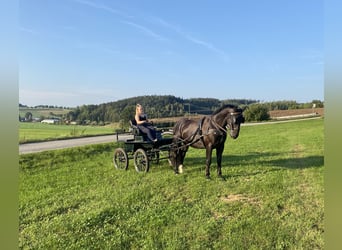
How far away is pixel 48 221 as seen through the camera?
228 inches

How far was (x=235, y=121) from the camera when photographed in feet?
27.1

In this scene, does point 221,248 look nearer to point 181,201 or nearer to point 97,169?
point 181,201

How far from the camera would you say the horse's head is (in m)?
8.24

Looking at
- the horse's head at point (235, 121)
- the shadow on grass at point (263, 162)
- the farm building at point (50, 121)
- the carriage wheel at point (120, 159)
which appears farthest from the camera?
the carriage wheel at point (120, 159)

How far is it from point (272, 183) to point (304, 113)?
118 feet

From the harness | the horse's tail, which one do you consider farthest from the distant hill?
the harness

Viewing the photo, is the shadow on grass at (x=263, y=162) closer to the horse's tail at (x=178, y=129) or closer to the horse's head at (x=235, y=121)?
the horse's tail at (x=178, y=129)

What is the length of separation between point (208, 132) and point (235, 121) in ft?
3.38

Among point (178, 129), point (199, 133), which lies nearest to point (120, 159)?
point (178, 129)

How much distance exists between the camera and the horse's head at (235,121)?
27.0ft

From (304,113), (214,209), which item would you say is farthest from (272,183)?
(304,113)

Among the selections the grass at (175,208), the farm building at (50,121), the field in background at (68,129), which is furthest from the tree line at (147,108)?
the grass at (175,208)

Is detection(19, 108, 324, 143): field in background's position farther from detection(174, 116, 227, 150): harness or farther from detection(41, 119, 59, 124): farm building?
detection(174, 116, 227, 150): harness

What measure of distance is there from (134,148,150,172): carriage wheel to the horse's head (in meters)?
2.88
